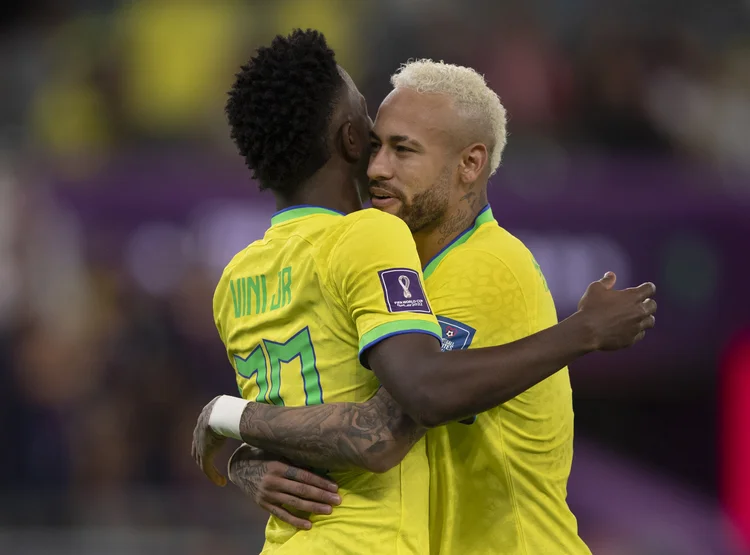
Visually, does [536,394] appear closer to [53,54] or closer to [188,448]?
[188,448]

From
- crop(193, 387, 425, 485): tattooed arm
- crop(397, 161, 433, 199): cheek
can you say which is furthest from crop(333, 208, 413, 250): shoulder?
crop(397, 161, 433, 199): cheek

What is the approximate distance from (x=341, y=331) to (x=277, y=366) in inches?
10.6

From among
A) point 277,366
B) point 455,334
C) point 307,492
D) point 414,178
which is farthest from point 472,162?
point 307,492

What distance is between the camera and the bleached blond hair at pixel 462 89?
12.0 feet

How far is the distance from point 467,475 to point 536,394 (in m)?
0.32

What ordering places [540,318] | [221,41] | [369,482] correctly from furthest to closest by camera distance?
[221,41] < [540,318] < [369,482]

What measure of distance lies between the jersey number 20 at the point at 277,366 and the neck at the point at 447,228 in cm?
66

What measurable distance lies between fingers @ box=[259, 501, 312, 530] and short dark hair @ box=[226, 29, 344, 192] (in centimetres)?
93

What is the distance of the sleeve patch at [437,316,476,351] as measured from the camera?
10.5ft

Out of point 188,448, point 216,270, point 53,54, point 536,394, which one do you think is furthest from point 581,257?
point 53,54

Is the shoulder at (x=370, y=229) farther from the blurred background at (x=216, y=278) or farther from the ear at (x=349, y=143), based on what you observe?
the blurred background at (x=216, y=278)

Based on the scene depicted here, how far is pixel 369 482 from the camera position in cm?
307

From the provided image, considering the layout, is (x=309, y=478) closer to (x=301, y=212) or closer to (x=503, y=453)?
(x=503, y=453)

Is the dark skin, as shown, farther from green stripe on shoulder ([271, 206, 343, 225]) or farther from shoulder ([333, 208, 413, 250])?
shoulder ([333, 208, 413, 250])
